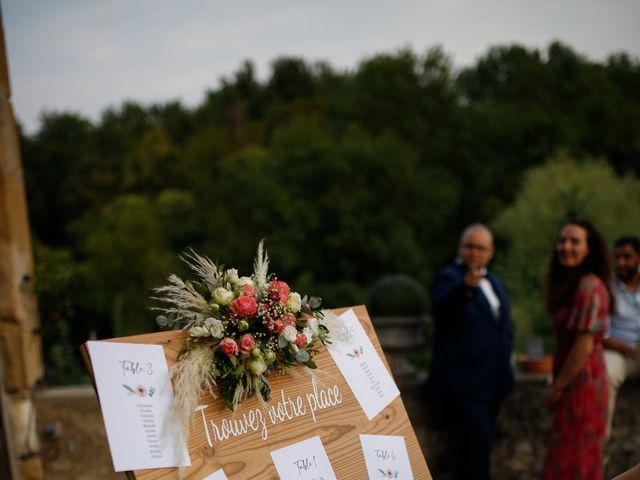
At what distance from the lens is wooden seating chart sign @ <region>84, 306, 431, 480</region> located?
192 centimetres

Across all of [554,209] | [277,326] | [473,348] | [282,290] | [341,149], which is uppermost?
[341,149]

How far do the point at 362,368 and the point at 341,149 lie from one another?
25994 mm

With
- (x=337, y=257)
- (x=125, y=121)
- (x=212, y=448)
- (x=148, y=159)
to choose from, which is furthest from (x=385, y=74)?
(x=212, y=448)

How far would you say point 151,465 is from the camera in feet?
5.87

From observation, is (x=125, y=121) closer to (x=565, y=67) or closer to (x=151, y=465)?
(x=565, y=67)

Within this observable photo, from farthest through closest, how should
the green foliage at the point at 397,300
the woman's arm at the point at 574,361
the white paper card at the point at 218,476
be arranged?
1. the green foliage at the point at 397,300
2. the woman's arm at the point at 574,361
3. the white paper card at the point at 218,476

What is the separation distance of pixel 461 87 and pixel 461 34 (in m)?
3.06

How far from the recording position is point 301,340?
210 cm

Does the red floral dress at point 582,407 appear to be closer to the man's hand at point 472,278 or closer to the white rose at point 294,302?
the man's hand at point 472,278

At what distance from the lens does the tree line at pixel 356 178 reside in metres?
25.5

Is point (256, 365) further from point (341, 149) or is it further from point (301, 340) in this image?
point (341, 149)

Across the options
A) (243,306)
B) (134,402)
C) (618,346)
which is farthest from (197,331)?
(618,346)

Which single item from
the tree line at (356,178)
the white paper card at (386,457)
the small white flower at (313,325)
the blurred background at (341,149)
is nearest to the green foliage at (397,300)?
the white paper card at (386,457)

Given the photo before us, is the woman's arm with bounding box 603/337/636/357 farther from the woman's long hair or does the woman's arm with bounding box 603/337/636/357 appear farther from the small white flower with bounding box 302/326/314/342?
the small white flower with bounding box 302/326/314/342
